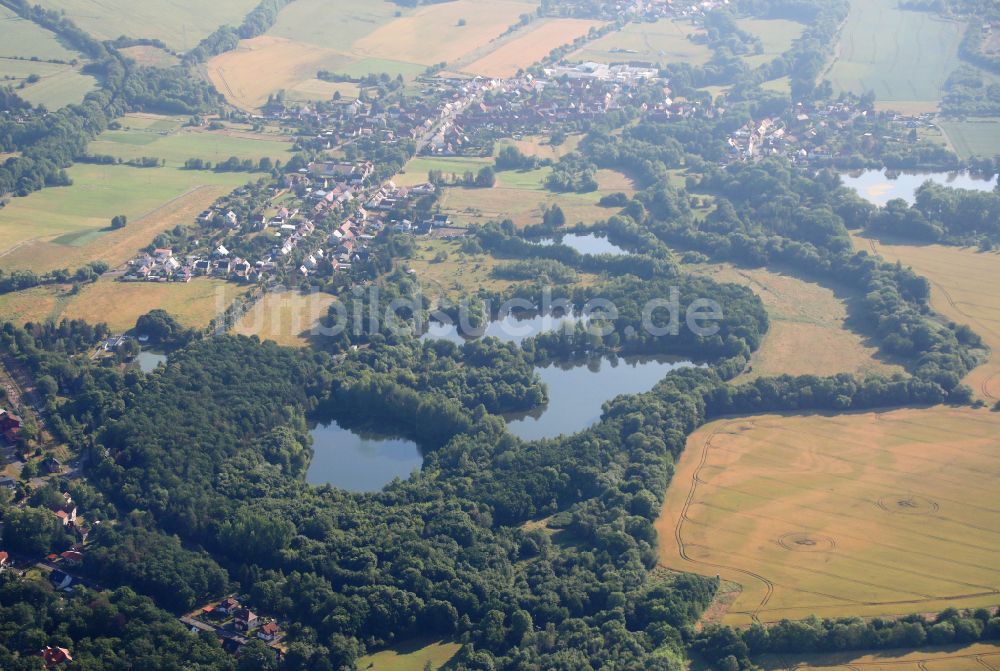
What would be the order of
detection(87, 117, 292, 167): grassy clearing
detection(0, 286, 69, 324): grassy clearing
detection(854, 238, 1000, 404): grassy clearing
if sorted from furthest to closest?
detection(87, 117, 292, 167): grassy clearing < detection(0, 286, 69, 324): grassy clearing < detection(854, 238, 1000, 404): grassy clearing

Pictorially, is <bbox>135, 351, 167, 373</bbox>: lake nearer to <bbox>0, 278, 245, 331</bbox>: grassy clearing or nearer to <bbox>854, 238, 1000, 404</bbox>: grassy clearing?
<bbox>0, 278, 245, 331</bbox>: grassy clearing

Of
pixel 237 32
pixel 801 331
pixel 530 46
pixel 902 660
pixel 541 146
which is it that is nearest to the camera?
pixel 902 660

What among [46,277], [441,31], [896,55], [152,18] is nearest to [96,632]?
[46,277]

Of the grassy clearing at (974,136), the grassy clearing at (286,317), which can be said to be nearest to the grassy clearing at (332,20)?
the grassy clearing at (286,317)

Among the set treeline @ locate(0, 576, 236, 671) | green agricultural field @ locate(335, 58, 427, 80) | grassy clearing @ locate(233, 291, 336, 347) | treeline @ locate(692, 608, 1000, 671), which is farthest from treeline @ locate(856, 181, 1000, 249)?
treeline @ locate(0, 576, 236, 671)

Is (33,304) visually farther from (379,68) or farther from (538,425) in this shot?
(379,68)

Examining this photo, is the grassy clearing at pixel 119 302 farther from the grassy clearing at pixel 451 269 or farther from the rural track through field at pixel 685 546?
the rural track through field at pixel 685 546

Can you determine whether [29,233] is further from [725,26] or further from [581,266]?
[725,26]
